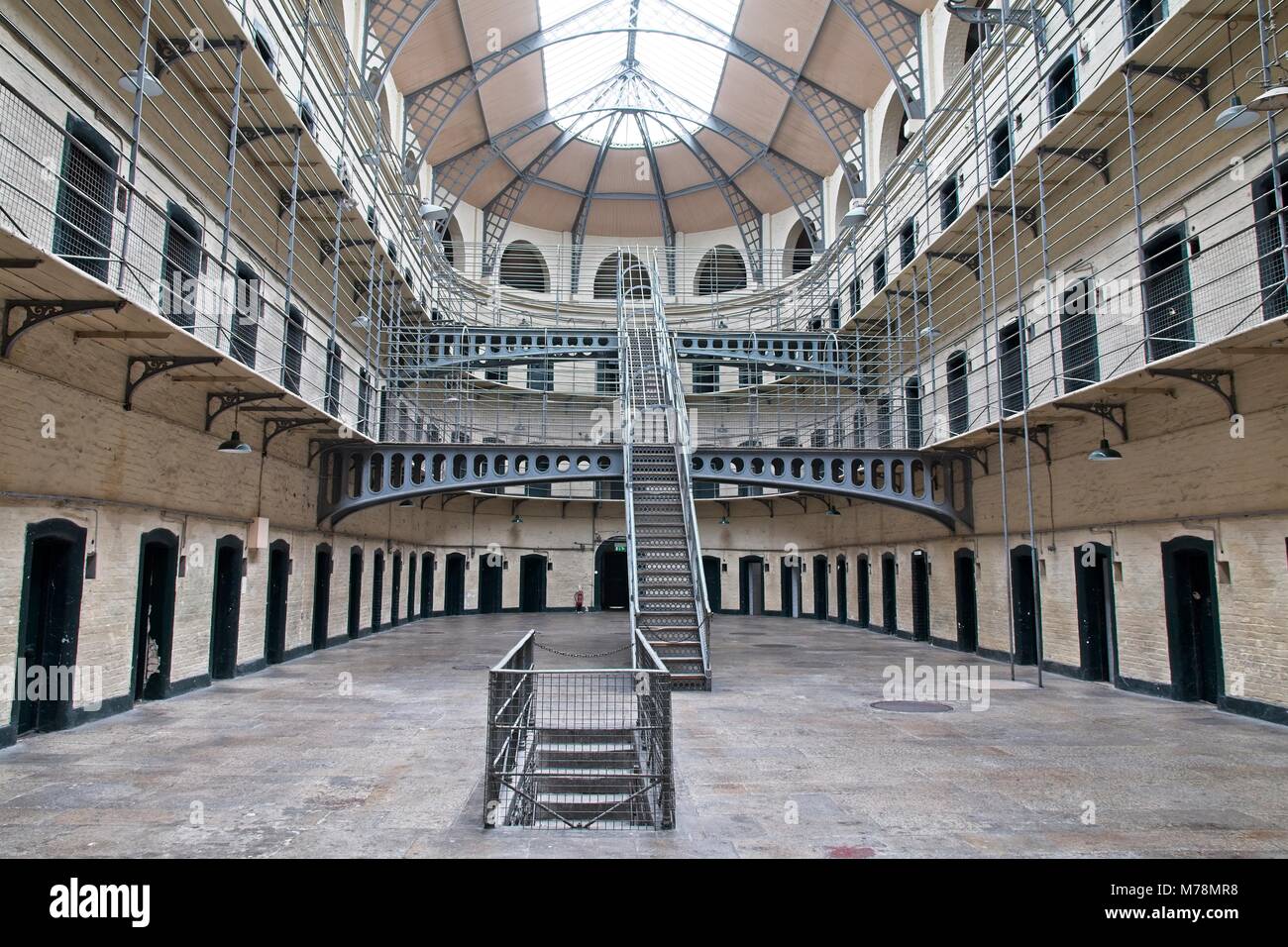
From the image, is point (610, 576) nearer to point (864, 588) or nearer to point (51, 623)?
point (864, 588)

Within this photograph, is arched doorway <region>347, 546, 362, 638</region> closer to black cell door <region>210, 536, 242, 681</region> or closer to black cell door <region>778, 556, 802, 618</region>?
black cell door <region>210, 536, 242, 681</region>

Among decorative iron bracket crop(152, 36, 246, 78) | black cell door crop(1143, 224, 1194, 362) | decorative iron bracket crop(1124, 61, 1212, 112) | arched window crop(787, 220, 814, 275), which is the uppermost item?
arched window crop(787, 220, 814, 275)

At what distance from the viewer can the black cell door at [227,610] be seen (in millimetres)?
11117

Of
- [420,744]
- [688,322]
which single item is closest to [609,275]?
[688,322]

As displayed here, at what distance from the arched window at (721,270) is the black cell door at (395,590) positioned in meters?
14.4

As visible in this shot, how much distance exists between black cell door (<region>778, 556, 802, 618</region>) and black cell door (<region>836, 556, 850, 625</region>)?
263cm

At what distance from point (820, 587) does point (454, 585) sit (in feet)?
35.6

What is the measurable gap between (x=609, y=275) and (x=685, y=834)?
26.1 metres

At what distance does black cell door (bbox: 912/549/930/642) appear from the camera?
16.9m

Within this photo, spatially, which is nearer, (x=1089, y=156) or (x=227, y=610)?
(x=1089, y=156)

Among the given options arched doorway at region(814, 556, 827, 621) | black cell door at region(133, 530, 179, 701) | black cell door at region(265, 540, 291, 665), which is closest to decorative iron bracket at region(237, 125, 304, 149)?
black cell door at region(133, 530, 179, 701)

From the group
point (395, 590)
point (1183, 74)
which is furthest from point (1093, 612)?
point (395, 590)

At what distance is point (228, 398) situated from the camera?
10547 mm

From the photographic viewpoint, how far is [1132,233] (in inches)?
399
